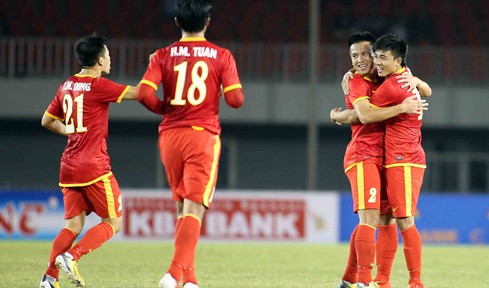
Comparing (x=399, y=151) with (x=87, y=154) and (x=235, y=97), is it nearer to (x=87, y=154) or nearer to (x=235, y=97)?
(x=235, y=97)

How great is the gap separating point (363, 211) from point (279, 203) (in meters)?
9.86

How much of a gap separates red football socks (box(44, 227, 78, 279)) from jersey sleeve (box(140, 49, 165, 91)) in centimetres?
177

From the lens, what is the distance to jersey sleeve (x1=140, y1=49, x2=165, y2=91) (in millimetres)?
6871

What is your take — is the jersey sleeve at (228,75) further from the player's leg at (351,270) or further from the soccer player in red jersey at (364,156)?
the player's leg at (351,270)

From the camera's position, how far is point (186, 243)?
22.1 feet

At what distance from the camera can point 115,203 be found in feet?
26.9

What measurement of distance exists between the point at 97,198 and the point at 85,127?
584 millimetres

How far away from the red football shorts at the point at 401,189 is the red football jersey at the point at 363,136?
21 centimetres

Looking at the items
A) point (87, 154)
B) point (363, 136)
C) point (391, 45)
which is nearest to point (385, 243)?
point (363, 136)

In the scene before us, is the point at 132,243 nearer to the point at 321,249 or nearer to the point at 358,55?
the point at 321,249

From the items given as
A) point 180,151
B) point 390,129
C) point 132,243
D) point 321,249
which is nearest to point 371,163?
point 390,129

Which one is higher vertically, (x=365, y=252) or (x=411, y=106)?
(x=411, y=106)

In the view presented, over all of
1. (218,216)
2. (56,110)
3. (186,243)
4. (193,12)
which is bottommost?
(218,216)

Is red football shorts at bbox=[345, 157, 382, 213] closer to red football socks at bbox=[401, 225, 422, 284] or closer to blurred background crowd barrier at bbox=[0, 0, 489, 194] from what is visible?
red football socks at bbox=[401, 225, 422, 284]
